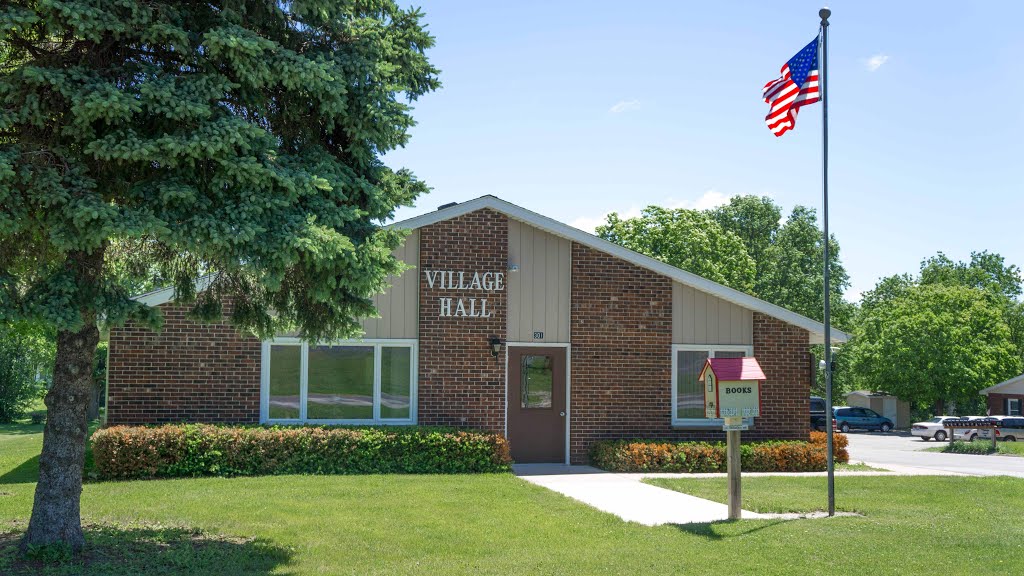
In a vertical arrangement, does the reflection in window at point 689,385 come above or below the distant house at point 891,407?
above

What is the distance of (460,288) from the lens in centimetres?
1659

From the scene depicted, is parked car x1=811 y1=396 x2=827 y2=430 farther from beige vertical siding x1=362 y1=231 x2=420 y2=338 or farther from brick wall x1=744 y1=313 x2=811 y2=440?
beige vertical siding x1=362 y1=231 x2=420 y2=338

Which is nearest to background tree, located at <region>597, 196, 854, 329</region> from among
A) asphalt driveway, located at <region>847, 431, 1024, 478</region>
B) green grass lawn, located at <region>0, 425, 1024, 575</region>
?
asphalt driveway, located at <region>847, 431, 1024, 478</region>

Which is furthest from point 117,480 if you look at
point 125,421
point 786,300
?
point 786,300

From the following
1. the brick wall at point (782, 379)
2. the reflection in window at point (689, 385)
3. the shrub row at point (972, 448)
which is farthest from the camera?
the shrub row at point (972, 448)

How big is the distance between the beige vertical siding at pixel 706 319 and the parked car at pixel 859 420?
102 ft

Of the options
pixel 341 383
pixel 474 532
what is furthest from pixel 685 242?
pixel 474 532

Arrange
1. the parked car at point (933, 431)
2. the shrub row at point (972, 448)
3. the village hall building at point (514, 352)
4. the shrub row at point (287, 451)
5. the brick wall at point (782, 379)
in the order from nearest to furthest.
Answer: the shrub row at point (287, 451) < the village hall building at point (514, 352) < the brick wall at point (782, 379) < the shrub row at point (972, 448) < the parked car at point (933, 431)

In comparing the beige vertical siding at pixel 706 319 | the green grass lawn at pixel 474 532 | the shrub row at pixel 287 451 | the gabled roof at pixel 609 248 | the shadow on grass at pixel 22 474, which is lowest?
the shadow on grass at pixel 22 474

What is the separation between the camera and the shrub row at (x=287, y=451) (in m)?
13.9

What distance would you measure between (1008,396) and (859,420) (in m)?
7.75

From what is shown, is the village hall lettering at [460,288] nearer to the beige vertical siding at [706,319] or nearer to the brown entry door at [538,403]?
the brown entry door at [538,403]

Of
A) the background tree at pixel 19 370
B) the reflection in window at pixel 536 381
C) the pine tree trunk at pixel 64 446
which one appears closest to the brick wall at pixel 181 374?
the reflection in window at pixel 536 381

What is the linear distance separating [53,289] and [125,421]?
8.28 metres
